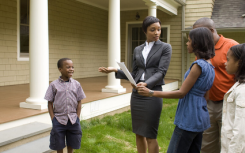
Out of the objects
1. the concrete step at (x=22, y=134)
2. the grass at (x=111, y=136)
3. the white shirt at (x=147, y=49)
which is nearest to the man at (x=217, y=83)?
the white shirt at (x=147, y=49)

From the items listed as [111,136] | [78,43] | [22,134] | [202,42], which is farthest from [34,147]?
[78,43]

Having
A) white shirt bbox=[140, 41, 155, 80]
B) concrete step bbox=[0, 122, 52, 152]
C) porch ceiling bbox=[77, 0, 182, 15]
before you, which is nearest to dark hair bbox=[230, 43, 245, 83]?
white shirt bbox=[140, 41, 155, 80]

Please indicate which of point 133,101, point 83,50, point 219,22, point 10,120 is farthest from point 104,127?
point 219,22

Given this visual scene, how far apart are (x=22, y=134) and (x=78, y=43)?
666 cm

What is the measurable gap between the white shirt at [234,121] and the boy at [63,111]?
5.31ft

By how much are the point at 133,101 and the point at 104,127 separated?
2348 mm

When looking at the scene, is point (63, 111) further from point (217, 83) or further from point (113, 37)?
point (113, 37)

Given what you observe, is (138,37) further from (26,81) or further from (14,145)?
(14,145)

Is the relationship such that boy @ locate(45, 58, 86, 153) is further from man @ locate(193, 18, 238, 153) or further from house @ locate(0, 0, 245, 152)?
man @ locate(193, 18, 238, 153)

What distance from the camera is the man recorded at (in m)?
2.44

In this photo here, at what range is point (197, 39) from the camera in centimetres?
201

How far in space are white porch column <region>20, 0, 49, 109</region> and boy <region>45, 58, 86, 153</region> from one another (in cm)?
146

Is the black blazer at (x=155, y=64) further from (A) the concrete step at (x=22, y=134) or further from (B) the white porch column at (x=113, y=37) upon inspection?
(B) the white porch column at (x=113, y=37)

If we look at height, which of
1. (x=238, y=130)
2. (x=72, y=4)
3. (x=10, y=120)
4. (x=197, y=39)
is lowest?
(x=10, y=120)
